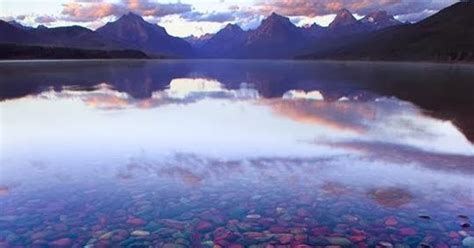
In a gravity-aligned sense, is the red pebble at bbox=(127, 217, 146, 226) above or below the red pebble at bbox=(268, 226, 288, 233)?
below

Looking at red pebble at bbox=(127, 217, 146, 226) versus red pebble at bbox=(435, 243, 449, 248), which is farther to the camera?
red pebble at bbox=(127, 217, 146, 226)

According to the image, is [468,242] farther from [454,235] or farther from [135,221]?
[135,221]

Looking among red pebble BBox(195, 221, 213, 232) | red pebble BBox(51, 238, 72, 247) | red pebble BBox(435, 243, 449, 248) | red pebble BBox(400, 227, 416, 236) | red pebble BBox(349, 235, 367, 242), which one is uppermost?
red pebble BBox(400, 227, 416, 236)

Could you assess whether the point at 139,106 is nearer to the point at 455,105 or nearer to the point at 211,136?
the point at 211,136

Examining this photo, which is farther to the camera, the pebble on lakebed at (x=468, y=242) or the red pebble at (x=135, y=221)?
the red pebble at (x=135, y=221)

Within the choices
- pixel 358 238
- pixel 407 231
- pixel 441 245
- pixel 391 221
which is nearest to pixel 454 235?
pixel 441 245

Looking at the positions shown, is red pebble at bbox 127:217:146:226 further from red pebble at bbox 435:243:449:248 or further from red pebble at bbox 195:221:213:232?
red pebble at bbox 435:243:449:248

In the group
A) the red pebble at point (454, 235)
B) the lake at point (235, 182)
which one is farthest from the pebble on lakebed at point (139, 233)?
the red pebble at point (454, 235)

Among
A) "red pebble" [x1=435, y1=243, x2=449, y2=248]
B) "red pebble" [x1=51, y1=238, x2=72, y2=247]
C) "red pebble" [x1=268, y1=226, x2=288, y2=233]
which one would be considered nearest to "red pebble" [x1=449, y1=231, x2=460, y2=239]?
"red pebble" [x1=435, y1=243, x2=449, y2=248]

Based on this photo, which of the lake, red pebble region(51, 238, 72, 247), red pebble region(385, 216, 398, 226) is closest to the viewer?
red pebble region(51, 238, 72, 247)

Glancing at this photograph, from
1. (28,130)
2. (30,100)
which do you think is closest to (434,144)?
(28,130)

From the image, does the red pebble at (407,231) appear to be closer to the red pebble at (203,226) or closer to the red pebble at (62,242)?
the red pebble at (203,226)

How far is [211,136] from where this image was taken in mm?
23531

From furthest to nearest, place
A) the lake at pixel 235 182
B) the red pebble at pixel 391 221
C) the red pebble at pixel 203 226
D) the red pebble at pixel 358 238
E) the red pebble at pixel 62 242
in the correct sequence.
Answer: the red pebble at pixel 391 221
the red pebble at pixel 203 226
the lake at pixel 235 182
the red pebble at pixel 358 238
the red pebble at pixel 62 242
